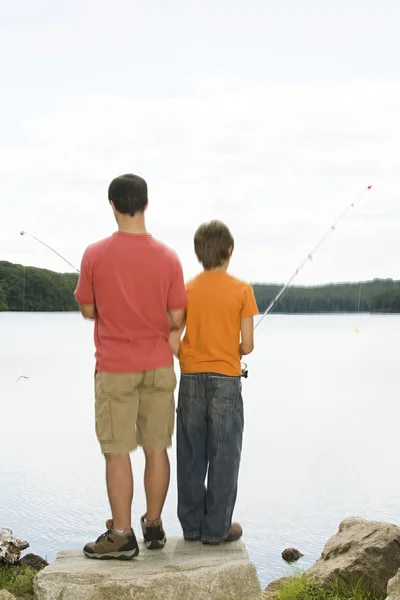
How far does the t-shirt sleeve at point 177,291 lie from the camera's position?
4535 mm

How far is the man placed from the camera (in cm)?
445

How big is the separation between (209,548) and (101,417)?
1067 millimetres

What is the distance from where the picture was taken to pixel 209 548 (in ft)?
15.6

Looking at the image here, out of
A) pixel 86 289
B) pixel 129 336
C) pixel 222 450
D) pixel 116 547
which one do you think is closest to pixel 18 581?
pixel 116 547

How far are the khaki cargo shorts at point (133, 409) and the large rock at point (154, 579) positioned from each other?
656mm

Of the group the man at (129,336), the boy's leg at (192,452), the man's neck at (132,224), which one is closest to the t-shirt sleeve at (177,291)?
the man at (129,336)

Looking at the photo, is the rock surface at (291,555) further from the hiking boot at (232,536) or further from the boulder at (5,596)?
the boulder at (5,596)

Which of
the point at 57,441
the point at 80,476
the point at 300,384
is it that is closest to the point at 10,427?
the point at 57,441

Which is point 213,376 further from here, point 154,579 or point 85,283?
point 154,579

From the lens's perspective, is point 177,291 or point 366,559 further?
point 366,559

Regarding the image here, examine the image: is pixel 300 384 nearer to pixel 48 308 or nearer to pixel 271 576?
pixel 48 308

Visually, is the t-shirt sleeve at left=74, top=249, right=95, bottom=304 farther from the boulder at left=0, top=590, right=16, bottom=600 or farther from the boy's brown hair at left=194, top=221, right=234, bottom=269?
the boulder at left=0, top=590, right=16, bottom=600

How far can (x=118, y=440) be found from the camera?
447 cm

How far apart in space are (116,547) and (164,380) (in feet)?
3.33
